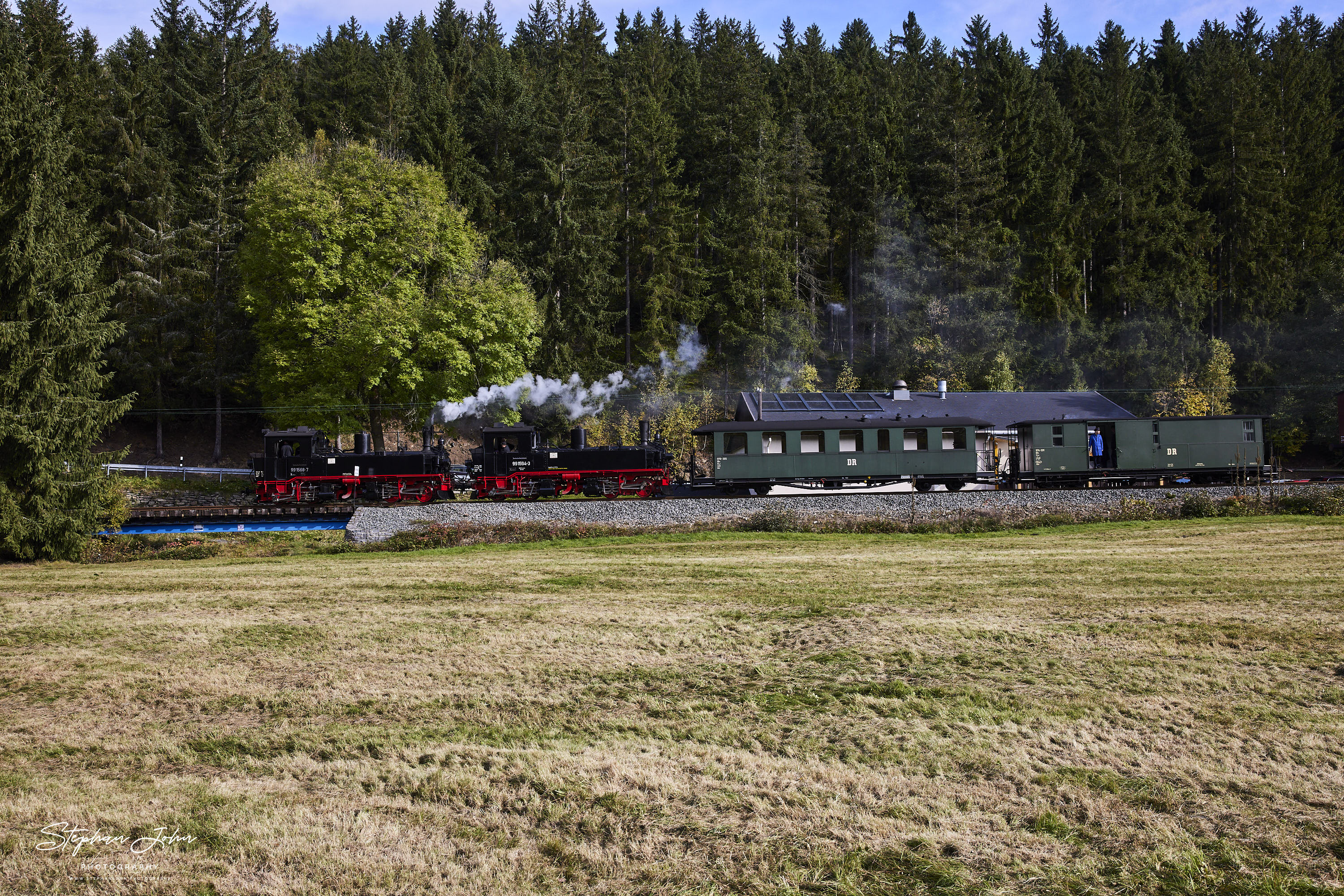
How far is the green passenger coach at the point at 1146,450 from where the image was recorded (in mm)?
29031

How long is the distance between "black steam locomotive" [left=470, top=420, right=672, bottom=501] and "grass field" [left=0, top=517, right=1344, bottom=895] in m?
16.2

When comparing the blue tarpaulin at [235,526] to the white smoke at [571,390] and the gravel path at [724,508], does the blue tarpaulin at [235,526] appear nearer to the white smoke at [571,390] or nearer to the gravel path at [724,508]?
the gravel path at [724,508]

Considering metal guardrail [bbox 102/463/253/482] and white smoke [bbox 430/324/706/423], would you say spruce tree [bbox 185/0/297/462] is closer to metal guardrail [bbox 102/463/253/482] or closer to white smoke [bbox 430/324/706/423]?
metal guardrail [bbox 102/463/253/482]

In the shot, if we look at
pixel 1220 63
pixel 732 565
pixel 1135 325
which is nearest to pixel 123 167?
pixel 732 565

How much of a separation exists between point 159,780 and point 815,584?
9.98 meters

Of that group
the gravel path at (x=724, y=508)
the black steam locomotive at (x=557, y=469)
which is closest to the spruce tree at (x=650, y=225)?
the black steam locomotive at (x=557, y=469)

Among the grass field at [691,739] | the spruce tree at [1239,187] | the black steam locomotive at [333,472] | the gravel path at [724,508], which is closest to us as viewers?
the grass field at [691,739]

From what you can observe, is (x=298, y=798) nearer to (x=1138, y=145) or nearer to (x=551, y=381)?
(x=551, y=381)

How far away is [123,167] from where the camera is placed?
44.8m

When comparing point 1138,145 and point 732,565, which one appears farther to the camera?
point 1138,145

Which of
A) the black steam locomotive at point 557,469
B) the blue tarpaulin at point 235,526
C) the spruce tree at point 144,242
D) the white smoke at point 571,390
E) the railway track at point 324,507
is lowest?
Result: the blue tarpaulin at point 235,526

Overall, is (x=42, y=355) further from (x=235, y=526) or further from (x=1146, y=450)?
(x=1146, y=450)

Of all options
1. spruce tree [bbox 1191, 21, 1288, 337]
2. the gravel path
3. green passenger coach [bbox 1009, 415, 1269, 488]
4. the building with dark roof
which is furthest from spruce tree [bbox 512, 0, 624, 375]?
Result: spruce tree [bbox 1191, 21, 1288, 337]

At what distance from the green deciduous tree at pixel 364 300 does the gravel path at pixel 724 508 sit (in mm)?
10957
